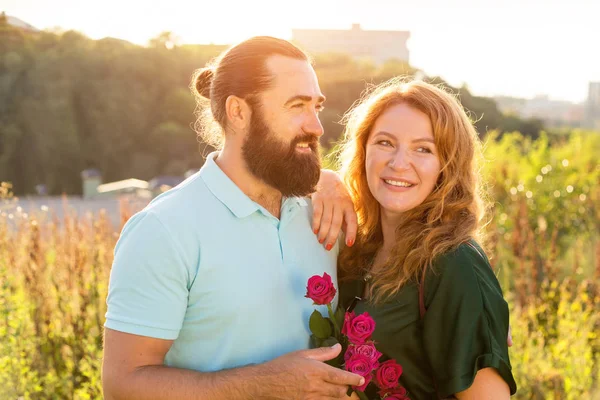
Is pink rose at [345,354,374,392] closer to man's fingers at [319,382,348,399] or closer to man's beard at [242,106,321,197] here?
man's fingers at [319,382,348,399]

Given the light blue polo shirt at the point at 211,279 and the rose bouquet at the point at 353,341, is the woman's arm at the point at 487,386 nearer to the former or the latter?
the rose bouquet at the point at 353,341

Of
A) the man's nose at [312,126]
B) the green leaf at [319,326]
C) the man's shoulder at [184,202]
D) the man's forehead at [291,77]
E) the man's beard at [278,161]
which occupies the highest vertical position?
the man's forehead at [291,77]

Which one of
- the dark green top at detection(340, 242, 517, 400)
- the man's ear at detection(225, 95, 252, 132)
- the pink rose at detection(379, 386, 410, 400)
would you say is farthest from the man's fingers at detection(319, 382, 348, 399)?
the man's ear at detection(225, 95, 252, 132)

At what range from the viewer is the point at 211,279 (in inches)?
96.0

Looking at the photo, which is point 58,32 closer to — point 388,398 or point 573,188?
point 573,188

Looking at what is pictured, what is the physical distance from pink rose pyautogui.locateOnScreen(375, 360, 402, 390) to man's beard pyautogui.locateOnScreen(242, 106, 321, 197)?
2.60 ft

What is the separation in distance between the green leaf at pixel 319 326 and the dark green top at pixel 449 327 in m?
0.22

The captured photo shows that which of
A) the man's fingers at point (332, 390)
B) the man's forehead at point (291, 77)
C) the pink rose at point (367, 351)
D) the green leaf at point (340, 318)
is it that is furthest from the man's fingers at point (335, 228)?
the man's fingers at point (332, 390)

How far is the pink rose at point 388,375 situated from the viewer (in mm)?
2379

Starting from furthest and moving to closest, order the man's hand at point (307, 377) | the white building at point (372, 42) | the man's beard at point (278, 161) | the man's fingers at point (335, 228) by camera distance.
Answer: the white building at point (372, 42) < the man's fingers at point (335, 228) < the man's beard at point (278, 161) < the man's hand at point (307, 377)

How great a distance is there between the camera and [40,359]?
4.85 m

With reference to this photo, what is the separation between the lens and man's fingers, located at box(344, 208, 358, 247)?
9.83ft

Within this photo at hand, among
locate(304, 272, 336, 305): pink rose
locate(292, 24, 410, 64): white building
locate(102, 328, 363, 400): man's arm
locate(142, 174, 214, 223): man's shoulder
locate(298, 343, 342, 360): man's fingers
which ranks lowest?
locate(102, 328, 363, 400): man's arm

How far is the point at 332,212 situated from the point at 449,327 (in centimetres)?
85
